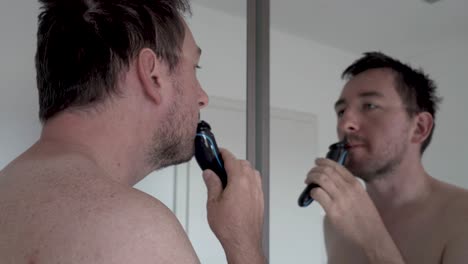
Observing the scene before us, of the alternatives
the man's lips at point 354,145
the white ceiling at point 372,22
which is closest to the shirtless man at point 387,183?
the man's lips at point 354,145

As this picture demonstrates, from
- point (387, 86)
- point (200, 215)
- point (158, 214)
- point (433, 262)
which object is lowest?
point (200, 215)

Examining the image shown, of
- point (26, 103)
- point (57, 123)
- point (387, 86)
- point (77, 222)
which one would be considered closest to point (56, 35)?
point (57, 123)

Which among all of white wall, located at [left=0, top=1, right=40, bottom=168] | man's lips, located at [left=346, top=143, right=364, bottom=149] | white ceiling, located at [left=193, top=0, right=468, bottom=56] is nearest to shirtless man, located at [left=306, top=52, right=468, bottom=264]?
man's lips, located at [left=346, top=143, right=364, bottom=149]

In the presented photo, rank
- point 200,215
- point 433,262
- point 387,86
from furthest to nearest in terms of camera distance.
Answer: point 200,215, point 387,86, point 433,262

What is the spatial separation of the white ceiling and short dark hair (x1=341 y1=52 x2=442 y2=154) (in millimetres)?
121

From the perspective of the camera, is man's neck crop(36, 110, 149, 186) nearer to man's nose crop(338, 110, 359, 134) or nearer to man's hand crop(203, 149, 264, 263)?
man's hand crop(203, 149, 264, 263)

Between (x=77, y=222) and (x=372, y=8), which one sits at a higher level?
(x=372, y=8)

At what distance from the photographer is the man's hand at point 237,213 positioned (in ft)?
2.16

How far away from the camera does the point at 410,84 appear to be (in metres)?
1.00

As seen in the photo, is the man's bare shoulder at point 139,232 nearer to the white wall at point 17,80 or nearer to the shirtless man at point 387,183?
the shirtless man at point 387,183

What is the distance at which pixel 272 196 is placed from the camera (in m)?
1.33

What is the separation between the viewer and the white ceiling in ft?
3.64

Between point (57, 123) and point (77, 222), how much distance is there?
0.22 meters

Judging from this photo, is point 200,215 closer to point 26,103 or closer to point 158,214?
point 26,103
